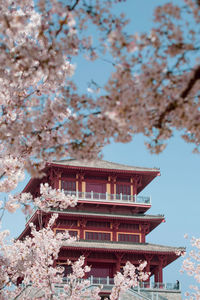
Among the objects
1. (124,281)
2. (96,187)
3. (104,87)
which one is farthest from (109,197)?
(104,87)

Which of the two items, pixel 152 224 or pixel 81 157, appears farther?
pixel 152 224

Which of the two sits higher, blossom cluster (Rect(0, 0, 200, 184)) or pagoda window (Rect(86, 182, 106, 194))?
pagoda window (Rect(86, 182, 106, 194))

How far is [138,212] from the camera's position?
43.3 meters

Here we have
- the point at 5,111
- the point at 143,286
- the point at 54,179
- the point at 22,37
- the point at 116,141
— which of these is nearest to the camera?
the point at 116,141

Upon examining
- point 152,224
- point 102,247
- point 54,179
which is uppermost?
point 54,179

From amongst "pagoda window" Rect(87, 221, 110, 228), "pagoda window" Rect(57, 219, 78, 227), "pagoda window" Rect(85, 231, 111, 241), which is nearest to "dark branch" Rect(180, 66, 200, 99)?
"pagoda window" Rect(57, 219, 78, 227)

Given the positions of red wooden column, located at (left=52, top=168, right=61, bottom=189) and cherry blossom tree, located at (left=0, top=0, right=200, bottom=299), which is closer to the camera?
cherry blossom tree, located at (left=0, top=0, right=200, bottom=299)

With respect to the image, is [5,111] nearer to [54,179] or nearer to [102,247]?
[102,247]

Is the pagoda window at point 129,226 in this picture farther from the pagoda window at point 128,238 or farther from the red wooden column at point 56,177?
the red wooden column at point 56,177

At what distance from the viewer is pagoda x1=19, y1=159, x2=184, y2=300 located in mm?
38781

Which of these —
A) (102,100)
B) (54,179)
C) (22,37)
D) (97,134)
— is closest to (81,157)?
(97,134)

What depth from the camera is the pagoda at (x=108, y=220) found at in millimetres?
38781

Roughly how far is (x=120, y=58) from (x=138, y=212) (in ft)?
125

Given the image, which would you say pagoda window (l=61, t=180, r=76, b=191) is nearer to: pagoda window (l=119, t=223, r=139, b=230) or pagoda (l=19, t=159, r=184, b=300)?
pagoda (l=19, t=159, r=184, b=300)
